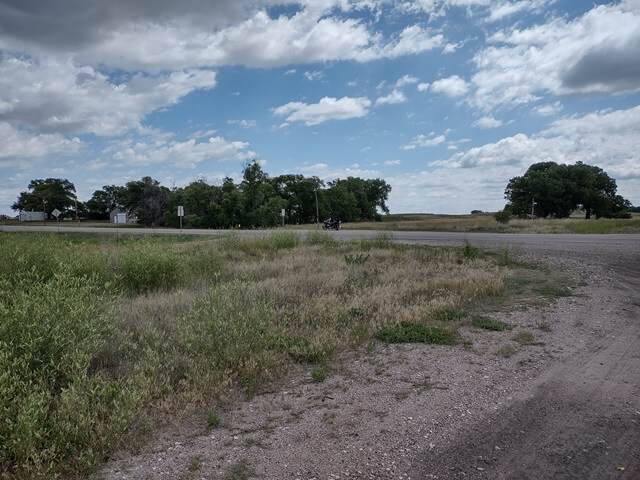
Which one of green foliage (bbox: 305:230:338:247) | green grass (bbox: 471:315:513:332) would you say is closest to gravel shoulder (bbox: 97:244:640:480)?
green grass (bbox: 471:315:513:332)

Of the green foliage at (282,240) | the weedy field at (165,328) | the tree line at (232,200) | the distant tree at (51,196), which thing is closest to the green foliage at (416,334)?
the weedy field at (165,328)

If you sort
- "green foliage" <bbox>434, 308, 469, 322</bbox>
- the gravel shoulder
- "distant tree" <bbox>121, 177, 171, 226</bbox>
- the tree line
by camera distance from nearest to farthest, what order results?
the gravel shoulder → "green foliage" <bbox>434, 308, 469, 322</bbox> → the tree line → "distant tree" <bbox>121, 177, 171, 226</bbox>

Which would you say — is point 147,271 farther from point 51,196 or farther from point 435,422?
point 51,196

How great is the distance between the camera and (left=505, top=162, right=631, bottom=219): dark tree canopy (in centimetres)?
7531

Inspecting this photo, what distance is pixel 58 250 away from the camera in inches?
391

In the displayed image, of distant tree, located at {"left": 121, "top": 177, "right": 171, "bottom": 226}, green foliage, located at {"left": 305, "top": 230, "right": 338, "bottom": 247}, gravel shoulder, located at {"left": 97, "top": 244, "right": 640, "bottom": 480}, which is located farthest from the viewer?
distant tree, located at {"left": 121, "top": 177, "right": 171, "bottom": 226}

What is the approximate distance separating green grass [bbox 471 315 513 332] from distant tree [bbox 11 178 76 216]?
Answer: 370 ft

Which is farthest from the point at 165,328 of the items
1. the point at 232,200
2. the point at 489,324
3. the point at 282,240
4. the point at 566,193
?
the point at 566,193

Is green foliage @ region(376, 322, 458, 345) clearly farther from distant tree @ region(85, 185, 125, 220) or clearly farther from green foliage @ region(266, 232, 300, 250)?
distant tree @ region(85, 185, 125, 220)

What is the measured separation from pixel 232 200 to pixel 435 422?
67.0 m

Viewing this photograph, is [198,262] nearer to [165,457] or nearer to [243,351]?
[243,351]

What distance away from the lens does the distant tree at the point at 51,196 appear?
105 meters

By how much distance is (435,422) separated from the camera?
13.1 feet

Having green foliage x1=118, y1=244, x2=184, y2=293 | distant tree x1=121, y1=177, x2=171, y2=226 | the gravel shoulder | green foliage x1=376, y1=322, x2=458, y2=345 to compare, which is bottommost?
the gravel shoulder
